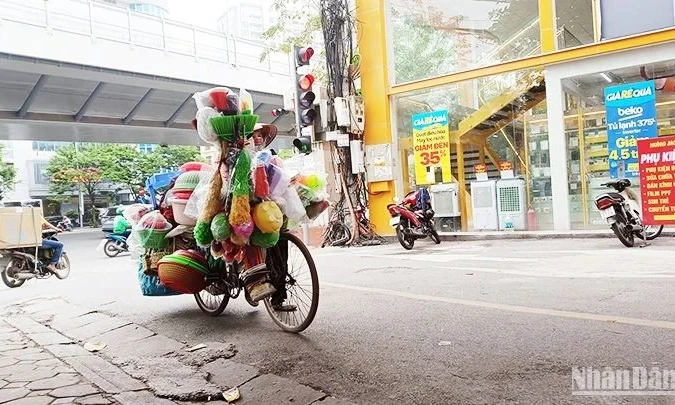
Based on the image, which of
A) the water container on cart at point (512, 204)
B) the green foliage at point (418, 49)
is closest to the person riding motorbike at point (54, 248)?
the green foliage at point (418, 49)

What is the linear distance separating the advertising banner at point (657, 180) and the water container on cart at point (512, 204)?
2752mm

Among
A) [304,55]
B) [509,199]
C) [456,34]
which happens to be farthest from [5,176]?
[509,199]

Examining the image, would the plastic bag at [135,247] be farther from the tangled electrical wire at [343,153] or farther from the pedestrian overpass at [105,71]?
the pedestrian overpass at [105,71]

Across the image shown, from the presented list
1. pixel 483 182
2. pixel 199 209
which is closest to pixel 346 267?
pixel 199 209

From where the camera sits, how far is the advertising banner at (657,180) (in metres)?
8.05

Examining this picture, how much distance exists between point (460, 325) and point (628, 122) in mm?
7612

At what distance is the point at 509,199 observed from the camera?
11062mm

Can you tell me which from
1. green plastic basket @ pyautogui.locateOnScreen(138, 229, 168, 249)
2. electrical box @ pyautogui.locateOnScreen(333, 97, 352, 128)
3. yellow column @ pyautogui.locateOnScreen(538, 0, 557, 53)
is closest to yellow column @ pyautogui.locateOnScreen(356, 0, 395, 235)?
electrical box @ pyautogui.locateOnScreen(333, 97, 352, 128)

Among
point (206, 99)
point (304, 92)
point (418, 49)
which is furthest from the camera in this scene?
point (418, 49)

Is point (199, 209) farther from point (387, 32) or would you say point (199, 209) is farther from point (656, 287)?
point (387, 32)

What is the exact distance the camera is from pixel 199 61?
567 inches

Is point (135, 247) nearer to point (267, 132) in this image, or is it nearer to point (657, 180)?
point (267, 132)

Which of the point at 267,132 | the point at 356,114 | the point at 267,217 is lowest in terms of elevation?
the point at 267,217

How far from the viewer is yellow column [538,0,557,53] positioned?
34.2 ft
